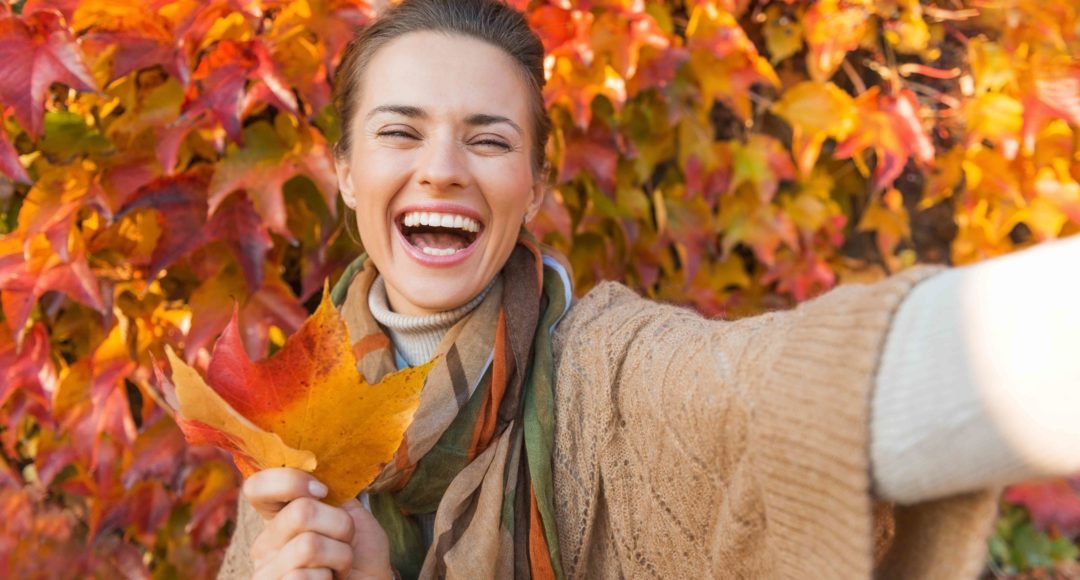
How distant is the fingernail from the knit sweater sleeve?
34 cm

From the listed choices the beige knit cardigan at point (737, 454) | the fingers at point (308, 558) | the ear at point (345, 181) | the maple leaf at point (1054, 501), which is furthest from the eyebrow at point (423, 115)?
the maple leaf at point (1054, 501)

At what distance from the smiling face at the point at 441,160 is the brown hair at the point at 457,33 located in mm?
20

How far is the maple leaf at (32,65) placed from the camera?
1.19 metres

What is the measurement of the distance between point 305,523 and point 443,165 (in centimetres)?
51

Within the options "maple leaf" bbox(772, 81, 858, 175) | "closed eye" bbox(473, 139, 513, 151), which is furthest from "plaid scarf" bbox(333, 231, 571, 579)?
"maple leaf" bbox(772, 81, 858, 175)

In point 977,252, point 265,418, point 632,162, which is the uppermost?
point 265,418

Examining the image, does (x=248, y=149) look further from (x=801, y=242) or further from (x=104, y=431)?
(x=801, y=242)

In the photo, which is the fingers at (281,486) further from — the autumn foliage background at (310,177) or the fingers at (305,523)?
the autumn foliage background at (310,177)

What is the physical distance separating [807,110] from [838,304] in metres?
1.25

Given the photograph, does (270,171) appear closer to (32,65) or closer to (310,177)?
(310,177)

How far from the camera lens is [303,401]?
0.73 meters

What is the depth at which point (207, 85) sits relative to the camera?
129 centimetres

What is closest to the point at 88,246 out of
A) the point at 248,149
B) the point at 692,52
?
the point at 248,149

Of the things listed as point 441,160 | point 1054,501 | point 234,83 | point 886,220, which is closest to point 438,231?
point 441,160
